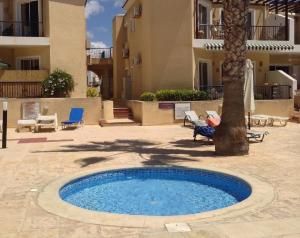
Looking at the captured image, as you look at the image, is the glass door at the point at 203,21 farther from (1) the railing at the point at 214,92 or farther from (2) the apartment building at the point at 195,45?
(1) the railing at the point at 214,92

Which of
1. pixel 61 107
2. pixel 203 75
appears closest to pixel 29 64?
pixel 61 107

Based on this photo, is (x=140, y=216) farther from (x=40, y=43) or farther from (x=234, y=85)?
(x=40, y=43)

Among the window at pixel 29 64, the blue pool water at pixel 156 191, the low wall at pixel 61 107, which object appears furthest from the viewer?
the window at pixel 29 64

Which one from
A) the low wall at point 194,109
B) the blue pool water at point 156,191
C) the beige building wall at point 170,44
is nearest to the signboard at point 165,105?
the low wall at point 194,109

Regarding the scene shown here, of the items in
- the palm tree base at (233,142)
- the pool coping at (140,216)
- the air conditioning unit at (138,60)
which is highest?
the air conditioning unit at (138,60)

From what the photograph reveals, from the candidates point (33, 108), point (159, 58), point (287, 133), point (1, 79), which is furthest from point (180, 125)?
point (1, 79)

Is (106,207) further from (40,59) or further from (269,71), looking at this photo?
(269,71)

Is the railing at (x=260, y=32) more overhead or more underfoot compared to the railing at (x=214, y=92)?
more overhead

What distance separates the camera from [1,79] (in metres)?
27.0

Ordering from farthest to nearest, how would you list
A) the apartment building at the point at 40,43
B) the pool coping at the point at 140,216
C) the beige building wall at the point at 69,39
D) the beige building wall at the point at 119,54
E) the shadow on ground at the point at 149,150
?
the beige building wall at the point at 119,54
the beige building wall at the point at 69,39
the apartment building at the point at 40,43
the shadow on ground at the point at 149,150
the pool coping at the point at 140,216

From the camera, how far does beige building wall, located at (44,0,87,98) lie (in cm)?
2705

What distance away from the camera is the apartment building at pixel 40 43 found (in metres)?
26.7

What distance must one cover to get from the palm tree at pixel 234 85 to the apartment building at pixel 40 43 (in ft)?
47.6

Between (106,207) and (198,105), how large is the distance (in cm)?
1700
